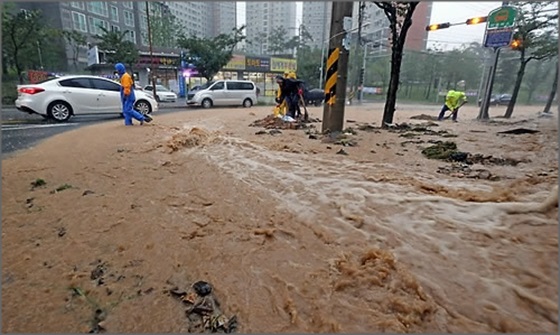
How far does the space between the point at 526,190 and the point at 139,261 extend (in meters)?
3.50

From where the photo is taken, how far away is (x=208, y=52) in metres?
22.6

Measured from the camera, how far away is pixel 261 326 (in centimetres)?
156

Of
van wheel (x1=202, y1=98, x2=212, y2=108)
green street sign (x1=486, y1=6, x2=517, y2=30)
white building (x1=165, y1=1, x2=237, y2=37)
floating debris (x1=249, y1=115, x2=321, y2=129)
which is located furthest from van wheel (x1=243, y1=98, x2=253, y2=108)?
white building (x1=165, y1=1, x2=237, y2=37)

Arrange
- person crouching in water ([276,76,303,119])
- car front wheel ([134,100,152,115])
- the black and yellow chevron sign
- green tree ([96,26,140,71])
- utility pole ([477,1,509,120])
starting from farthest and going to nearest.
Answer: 1. green tree ([96,26,140,71])
2. utility pole ([477,1,509,120])
3. car front wheel ([134,100,152,115])
4. person crouching in water ([276,76,303,119])
5. the black and yellow chevron sign

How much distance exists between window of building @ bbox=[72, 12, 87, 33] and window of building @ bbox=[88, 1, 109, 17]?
5.03ft

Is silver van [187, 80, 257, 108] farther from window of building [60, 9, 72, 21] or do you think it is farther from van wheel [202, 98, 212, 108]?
window of building [60, 9, 72, 21]

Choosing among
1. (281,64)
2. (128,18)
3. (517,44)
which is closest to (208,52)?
(281,64)

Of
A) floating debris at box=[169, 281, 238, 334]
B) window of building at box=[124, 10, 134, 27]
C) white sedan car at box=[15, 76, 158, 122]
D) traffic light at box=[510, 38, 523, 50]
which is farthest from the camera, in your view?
window of building at box=[124, 10, 134, 27]

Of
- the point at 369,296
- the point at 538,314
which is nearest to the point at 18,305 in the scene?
the point at 369,296

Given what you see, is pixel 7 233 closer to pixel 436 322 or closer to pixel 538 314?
pixel 436 322

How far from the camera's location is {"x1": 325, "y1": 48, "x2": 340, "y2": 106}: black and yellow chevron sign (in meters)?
6.59

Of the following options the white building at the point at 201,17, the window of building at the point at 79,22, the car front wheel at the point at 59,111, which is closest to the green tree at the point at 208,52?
the car front wheel at the point at 59,111

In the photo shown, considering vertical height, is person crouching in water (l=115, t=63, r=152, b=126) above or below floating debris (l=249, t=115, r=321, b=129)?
above

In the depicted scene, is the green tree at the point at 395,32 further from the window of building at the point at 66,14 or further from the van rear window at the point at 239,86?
the window of building at the point at 66,14
